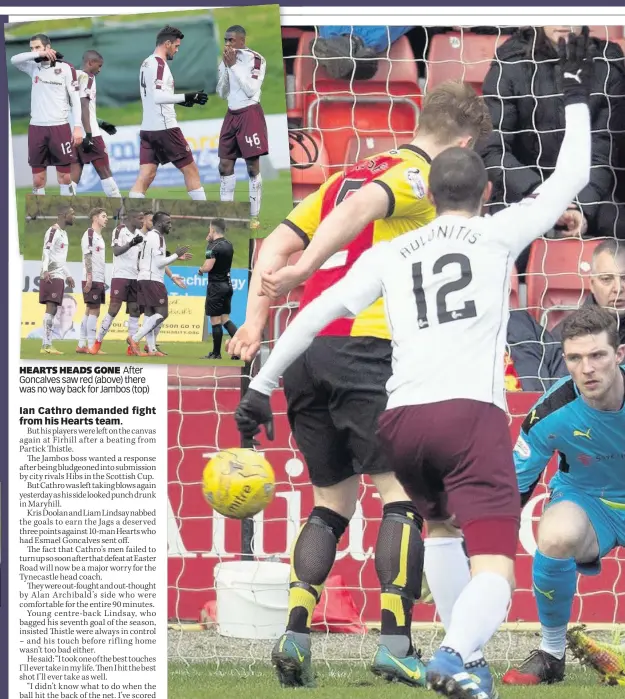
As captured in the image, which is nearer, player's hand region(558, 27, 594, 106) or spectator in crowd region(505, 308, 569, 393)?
spectator in crowd region(505, 308, 569, 393)

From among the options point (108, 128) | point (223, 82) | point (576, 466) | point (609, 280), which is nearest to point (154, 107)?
point (108, 128)

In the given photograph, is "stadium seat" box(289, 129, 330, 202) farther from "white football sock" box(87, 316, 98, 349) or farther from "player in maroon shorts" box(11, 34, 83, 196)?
"white football sock" box(87, 316, 98, 349)

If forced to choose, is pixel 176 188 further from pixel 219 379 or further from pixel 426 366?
pixel 426 366

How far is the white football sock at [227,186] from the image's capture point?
566 cm

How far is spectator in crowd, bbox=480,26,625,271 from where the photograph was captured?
6.85m

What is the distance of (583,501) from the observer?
14.7 ft

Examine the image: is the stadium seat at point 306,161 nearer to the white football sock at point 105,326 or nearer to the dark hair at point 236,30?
the dark hair at point 236,30

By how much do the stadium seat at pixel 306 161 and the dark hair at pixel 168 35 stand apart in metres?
1.81

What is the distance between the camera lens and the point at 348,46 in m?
7.17

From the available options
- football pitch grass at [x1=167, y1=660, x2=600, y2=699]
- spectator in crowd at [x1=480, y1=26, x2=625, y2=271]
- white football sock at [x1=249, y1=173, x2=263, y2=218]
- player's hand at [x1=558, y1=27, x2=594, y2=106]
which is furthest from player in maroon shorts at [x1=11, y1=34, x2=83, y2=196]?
player's hand at [x1=558, y1=27, x2=594, y2=106]

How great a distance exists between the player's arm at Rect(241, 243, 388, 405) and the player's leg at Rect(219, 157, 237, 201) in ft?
7.32

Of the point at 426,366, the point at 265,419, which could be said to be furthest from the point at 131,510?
the point at 426,366

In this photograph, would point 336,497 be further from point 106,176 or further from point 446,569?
point 106,176

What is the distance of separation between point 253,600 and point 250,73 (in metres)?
2.31
